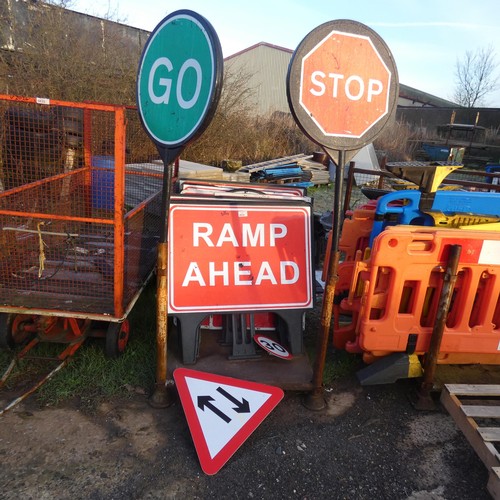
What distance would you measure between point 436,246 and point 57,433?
2.98 m

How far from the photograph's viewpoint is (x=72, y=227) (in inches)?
183

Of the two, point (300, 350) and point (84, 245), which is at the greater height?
point (84, 245)

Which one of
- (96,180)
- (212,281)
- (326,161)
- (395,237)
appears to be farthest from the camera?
(326,161)

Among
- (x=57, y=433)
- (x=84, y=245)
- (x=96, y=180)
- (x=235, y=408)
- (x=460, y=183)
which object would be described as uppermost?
(x=460, y=183)

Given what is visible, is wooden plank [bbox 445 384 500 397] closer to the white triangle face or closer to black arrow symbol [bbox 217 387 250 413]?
the white triangle face

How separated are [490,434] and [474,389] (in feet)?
1.66

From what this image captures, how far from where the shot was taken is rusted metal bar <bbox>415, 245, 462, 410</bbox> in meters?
2.90

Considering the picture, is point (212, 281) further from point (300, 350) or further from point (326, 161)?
point (326, 161)

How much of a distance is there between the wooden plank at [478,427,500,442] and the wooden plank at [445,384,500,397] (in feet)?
1.22

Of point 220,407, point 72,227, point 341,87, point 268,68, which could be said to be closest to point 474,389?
point 220,407

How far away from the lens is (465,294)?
10.4 ft

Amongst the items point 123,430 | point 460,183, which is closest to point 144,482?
point 123,430

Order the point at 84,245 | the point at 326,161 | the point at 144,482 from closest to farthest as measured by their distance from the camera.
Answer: the point at 144,482 < the point at 84,245 < the point at 326,161

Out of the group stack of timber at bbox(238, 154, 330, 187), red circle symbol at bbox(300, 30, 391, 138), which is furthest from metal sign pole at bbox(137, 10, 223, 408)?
stack of timber at bbox(238, 154, 330, 187)
